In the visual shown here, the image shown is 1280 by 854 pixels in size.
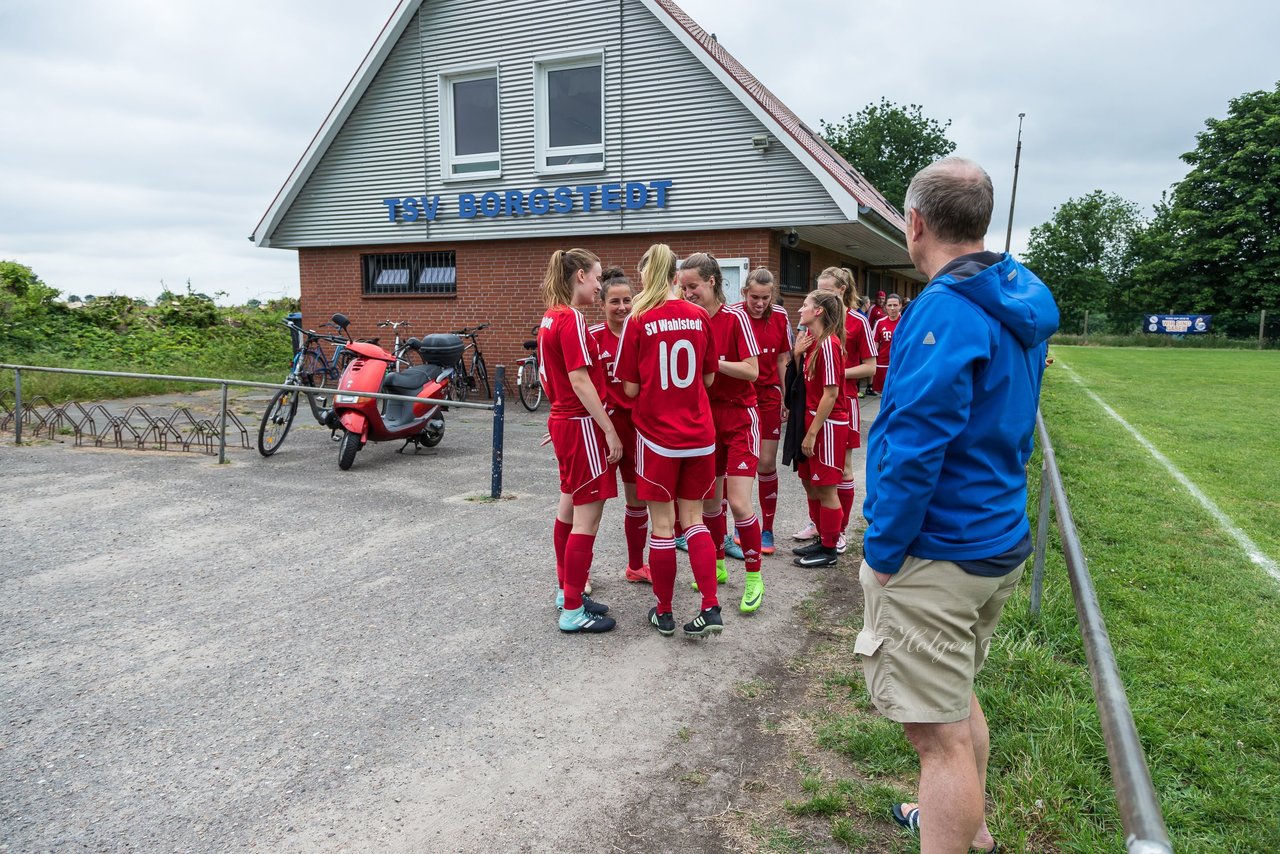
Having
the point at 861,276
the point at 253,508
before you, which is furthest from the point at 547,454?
the point at 861,276

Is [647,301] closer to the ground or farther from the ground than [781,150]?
closer to the ground

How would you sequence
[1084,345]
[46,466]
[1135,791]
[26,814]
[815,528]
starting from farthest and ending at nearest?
[1084,345] → [46,466] → [815,528] → [26,814] → [1135,791]

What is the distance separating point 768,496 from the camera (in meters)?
5.98

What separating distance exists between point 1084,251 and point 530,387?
80076mm

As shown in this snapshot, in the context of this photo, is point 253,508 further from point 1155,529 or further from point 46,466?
point 1155,529

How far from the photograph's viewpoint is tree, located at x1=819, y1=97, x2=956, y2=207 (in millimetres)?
57531

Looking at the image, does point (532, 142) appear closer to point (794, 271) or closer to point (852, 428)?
point (794, 271)

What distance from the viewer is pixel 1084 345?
53.9 m

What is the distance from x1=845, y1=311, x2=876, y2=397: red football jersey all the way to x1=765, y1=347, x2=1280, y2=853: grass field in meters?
1.88

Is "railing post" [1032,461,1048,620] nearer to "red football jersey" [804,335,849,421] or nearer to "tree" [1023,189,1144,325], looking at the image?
"red football jersey" [804,335,849,421]

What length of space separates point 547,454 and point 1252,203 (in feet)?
179

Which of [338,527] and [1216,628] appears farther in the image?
[338,527]

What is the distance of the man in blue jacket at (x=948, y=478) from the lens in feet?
6.77

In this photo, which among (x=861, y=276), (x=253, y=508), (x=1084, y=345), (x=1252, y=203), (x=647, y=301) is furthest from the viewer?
(x=1084, y=345)
